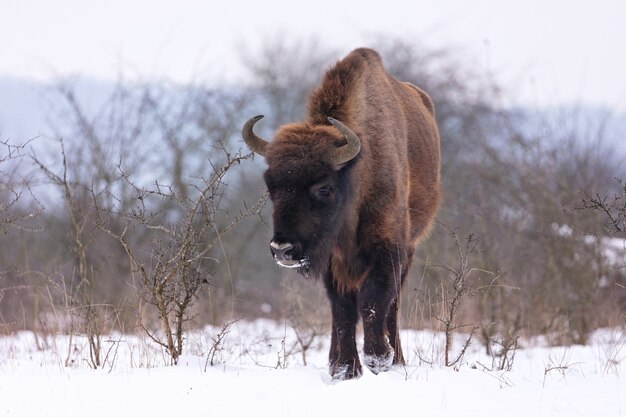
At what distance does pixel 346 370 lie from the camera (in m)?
7.00

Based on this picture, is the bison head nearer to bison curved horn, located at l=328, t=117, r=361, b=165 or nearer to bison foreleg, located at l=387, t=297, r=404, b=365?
bison curved horn, located at l=328, t=117, r=361, b=165

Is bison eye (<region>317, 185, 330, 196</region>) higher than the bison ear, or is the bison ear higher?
the bison ear

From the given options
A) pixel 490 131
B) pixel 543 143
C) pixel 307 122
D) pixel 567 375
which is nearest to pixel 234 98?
pixel 490 131

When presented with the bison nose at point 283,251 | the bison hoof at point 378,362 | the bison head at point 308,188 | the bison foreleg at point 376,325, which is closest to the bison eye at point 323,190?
the bison head at point 308,188

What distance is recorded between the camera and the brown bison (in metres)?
6.77

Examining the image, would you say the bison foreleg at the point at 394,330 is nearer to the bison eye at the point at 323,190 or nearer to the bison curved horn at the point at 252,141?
the bison eye at the point at 323,190

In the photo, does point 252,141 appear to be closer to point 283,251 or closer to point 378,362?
point 283,251

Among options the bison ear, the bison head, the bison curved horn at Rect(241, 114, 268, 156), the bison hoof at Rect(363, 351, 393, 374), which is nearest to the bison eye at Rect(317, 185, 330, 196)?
the bison head

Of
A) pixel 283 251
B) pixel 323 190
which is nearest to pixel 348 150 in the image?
pixel 323 190

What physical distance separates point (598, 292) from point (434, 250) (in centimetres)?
396

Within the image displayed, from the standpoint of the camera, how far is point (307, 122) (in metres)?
7.54

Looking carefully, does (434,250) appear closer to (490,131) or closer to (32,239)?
(490,131)

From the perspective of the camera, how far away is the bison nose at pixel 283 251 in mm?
6418

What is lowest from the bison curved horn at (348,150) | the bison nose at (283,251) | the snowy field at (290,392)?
Result: the snowy field at (290,392)
